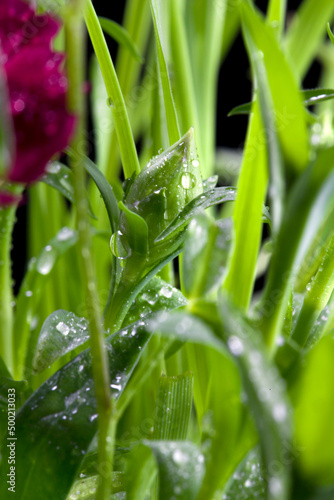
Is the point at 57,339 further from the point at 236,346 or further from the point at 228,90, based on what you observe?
the point at 228,90

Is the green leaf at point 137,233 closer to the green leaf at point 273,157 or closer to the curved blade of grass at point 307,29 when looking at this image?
the green leaf at point 273,157

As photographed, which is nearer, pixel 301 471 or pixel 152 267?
pixel 301 471

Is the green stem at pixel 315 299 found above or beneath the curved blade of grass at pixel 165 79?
beneath

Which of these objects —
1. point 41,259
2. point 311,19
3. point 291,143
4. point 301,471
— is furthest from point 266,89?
point 311,19

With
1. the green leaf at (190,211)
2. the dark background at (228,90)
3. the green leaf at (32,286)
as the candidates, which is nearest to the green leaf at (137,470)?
the green leaf at (190,211)

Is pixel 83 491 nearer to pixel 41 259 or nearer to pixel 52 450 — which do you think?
pixel 52 450

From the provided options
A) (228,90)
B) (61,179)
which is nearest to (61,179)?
(61,179)

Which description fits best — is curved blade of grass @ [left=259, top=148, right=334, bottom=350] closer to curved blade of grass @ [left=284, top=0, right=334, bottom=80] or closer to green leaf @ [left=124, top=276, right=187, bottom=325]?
green leaf @ [left=124, top=276, right=187, bottom=325]
